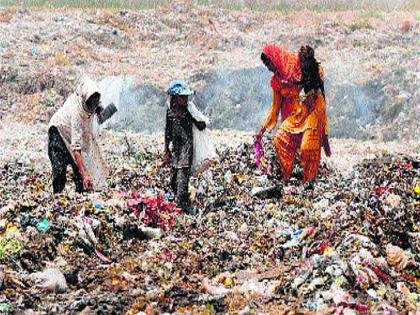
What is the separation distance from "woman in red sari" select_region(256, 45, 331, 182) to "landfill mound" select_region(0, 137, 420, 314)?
0.35 metres

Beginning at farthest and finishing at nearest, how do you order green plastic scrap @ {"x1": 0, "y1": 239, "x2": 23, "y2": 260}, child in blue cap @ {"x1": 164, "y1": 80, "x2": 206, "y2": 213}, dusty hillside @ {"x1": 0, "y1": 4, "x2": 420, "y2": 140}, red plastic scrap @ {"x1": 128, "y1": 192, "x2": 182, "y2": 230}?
dusty hillside @ {"x1": 0, "y1": 4, "x2": 420, "y2": 140} < child in blue cap @ {"x1": 164, "y1": 80, "x2": 206, "y2": 213} < red plastic scrap @ {"x1": 128, "y1": 192, "x2": 182, "y2": 230} < green plastic scrap @ {"x1": 0, "y1": 239, "x2": 23, "y2": 260}

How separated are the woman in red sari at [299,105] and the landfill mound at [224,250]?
1.16 ft

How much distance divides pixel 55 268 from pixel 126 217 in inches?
49.9

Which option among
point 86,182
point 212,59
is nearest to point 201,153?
point 86,182

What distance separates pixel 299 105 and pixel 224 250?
268cm

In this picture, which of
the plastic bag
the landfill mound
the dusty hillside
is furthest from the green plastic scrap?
the dusty hillside

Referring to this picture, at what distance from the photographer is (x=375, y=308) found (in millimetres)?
4793

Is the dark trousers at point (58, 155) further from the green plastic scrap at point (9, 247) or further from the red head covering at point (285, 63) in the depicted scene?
the red head covering at point (285, 63)

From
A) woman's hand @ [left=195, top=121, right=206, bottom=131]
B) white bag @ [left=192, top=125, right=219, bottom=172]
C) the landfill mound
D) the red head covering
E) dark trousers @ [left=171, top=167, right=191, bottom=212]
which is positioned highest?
the red head covering

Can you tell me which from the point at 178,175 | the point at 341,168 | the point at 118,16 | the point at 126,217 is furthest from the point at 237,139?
the point at 118,16

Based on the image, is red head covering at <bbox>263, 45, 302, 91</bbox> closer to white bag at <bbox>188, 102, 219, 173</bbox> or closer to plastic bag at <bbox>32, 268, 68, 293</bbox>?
white bag at <bbox>188, 102, 219, 173</bbox>

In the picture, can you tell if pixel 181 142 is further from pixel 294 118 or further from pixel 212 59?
pixel 212 59

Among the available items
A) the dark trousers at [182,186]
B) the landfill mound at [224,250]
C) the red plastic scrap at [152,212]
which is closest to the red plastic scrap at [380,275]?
the landfill mound at [224,250]

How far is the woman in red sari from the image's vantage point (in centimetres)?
847
